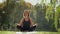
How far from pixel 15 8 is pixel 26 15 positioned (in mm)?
127

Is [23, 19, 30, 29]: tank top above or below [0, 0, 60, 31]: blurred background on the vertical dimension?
below

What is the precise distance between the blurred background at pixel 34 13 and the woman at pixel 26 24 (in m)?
0.03

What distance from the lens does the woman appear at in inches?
51.9

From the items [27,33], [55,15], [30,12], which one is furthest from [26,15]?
[55,15]

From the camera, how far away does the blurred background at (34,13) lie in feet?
4.32

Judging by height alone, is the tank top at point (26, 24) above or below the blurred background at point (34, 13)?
below

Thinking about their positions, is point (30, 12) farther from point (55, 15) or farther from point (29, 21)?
point (55, 15)

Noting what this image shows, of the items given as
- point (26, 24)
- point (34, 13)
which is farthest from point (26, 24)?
point (34, 13)

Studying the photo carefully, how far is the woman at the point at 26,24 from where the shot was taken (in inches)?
51.9

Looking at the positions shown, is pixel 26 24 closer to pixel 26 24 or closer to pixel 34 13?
pixel 26 24

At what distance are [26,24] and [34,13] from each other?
0.13 meters

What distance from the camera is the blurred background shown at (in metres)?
1.32

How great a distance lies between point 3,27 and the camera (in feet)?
4.35

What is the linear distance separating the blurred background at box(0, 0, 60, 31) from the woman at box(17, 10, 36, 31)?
0.10ft
